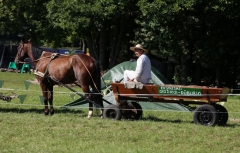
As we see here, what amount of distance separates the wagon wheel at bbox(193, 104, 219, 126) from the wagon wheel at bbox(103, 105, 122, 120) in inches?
76.8

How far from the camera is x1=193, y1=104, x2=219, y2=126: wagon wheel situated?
45.7ft

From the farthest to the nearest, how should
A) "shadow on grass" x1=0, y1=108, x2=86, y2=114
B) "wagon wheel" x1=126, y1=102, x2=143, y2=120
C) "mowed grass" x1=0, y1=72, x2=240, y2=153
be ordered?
"shadow on grass" x1=0, y1=108, x2=86, y2=114, "wagon wheel" x1=126, y1=102, x2=143, y2=120, "mowed grass" x1=0, y1=72, x2=240, y2=153

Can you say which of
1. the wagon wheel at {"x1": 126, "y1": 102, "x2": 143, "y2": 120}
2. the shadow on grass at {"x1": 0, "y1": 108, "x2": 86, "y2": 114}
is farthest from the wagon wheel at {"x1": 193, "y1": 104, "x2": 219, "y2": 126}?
the shadow on grass at {"x1": 0, "y1": 108, "x2": 86, "y2": 114}

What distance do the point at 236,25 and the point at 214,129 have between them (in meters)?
19.9

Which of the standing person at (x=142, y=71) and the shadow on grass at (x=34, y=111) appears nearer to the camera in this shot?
the standing person at (x=142, y=71)

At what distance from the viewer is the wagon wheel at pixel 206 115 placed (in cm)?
1393

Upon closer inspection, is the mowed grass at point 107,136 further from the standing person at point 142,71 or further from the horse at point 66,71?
the standing person at point 142,71

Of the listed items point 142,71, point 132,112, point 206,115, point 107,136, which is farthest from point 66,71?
point 206,115

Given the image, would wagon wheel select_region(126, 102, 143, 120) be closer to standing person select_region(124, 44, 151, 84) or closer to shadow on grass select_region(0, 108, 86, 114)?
standing person select_region(124, 44, 151, 84)

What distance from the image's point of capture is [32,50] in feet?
56.2

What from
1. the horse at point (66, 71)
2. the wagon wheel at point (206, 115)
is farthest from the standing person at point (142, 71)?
the wagon wheel at point (206, 115)

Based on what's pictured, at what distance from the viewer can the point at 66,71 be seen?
16.1 m

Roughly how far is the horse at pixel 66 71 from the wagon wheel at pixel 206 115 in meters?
2.79

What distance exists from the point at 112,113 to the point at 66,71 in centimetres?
198
